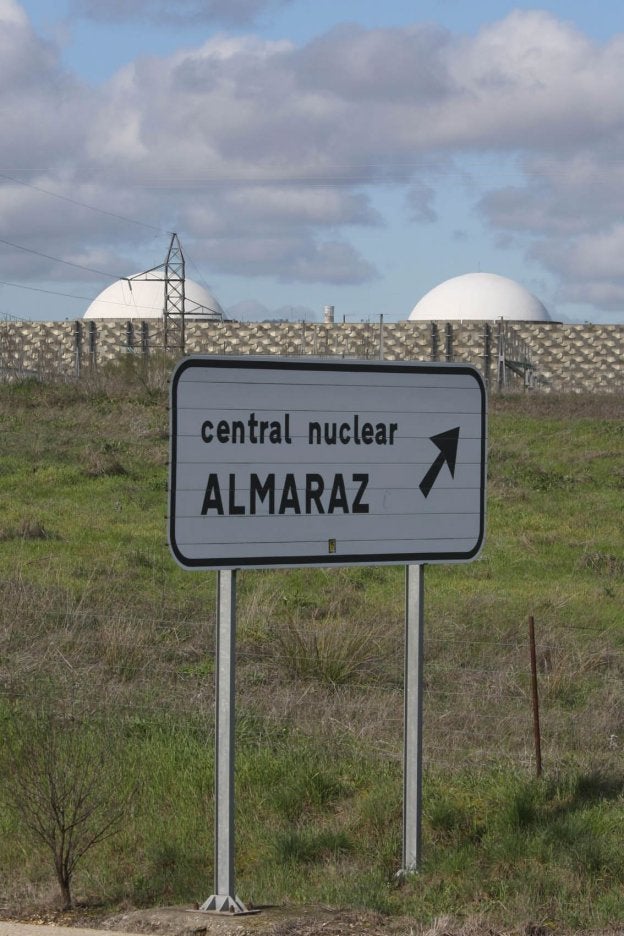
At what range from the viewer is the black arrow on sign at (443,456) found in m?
5.02

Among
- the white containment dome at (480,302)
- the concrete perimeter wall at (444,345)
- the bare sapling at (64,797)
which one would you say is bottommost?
the bare sapling at (64,797)

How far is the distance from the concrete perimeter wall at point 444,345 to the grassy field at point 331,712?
25.4 metres

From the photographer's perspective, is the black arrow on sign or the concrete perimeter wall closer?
the black arrow on sign

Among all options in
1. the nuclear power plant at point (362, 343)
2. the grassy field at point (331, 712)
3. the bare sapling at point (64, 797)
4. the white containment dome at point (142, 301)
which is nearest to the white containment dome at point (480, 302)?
the nuclear power plant at point (362, 343)

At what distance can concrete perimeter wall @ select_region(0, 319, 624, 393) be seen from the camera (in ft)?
137

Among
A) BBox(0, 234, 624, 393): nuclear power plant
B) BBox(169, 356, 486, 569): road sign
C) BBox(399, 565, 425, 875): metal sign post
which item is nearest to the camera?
BBox(169, 356, 486, 569): road sign

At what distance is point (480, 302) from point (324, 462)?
1892 inches

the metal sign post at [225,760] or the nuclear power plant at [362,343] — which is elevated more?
the nuclear power plant at [362,343]

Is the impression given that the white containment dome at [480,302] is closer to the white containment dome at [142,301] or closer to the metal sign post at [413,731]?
the white containment dome at [142,301]

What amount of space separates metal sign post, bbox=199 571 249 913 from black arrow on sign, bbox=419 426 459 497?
1.02m

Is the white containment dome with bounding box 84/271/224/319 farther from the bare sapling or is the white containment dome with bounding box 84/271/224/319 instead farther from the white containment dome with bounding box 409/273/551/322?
the bare sapling

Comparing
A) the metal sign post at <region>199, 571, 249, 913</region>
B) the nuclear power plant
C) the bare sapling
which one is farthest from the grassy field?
the nuclear power plant

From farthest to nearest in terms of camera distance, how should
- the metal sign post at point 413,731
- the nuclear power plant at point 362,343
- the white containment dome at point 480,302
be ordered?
the white containment dome at point 480,302, the nuclear power plant at point 362,343, the metal sign post at point 413,731

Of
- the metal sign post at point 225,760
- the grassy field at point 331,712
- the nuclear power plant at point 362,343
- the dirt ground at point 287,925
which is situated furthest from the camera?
the nuclear power plant at point 362,343
